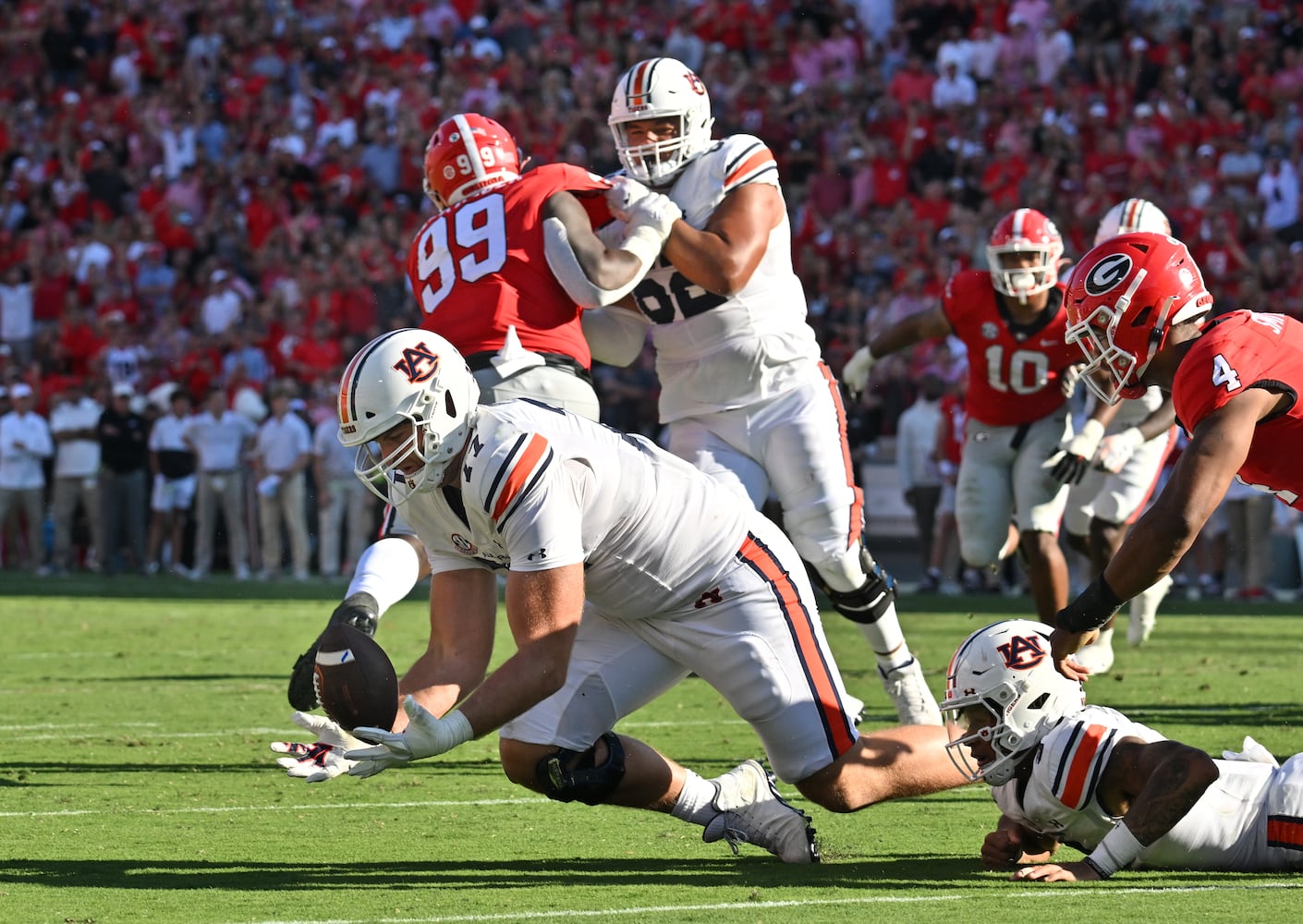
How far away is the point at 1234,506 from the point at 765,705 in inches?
405

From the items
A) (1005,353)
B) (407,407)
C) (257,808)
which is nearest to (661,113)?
(407,407)

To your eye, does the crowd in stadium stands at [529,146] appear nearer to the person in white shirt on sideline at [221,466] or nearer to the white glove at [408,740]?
the person in white shirt on sideline at [221,466]

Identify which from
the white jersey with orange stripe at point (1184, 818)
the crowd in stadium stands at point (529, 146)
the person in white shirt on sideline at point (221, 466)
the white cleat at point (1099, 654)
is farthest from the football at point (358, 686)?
the person in white shirt on sideline at point (221, 466)

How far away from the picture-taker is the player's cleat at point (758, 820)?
4.64 meters

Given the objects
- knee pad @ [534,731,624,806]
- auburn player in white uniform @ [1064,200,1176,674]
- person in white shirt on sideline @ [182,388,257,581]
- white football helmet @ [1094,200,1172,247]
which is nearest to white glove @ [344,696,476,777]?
knee pad @ [534,731,624,806]

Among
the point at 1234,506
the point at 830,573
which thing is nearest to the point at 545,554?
the point at 830,573

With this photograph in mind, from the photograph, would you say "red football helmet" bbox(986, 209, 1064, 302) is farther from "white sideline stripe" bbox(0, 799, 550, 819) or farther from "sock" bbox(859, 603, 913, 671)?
"white sideline stripe" bbox(0, 799, 550, 819)

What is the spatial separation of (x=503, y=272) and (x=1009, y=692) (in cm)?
235

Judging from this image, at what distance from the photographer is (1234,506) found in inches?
549

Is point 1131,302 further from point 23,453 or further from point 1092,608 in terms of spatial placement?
point 23,453

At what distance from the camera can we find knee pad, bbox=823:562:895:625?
605 centimetres

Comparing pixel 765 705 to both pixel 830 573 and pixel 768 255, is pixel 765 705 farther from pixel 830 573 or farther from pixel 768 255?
pixel 768 255

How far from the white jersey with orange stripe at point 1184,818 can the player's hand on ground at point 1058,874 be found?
0.13 meters

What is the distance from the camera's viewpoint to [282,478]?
16750mm
